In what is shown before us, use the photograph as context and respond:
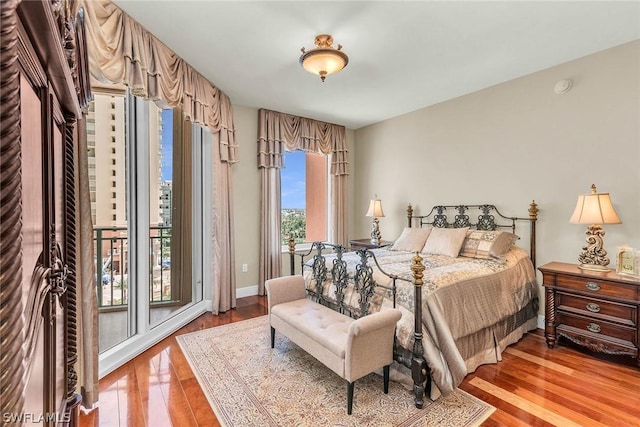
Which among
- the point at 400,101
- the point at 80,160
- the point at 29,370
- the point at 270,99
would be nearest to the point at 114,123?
the point at 80,160

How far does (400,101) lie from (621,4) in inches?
86.5

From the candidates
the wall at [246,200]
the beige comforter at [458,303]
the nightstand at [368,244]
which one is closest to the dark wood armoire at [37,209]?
the beige comforter at [458,303]

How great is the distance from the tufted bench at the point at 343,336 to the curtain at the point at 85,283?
4.20 feet

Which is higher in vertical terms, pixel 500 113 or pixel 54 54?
pixel 500 113

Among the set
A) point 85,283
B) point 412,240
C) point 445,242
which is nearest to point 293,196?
point 412,240

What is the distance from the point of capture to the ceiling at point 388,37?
2.22 metres

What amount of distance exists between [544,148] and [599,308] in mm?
1613

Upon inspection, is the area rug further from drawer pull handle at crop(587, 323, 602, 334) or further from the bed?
drawer pull handle at crop(587, 323, 602, 334)

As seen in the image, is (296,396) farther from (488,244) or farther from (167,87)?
(167,87)

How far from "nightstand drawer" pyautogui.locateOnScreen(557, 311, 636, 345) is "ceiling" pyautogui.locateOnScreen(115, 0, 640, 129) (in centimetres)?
242

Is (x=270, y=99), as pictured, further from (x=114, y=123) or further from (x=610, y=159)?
(x=610, y=159)

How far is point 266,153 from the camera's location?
4.39 m

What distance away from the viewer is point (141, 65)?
2.35 meters

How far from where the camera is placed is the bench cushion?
6.57 feet
